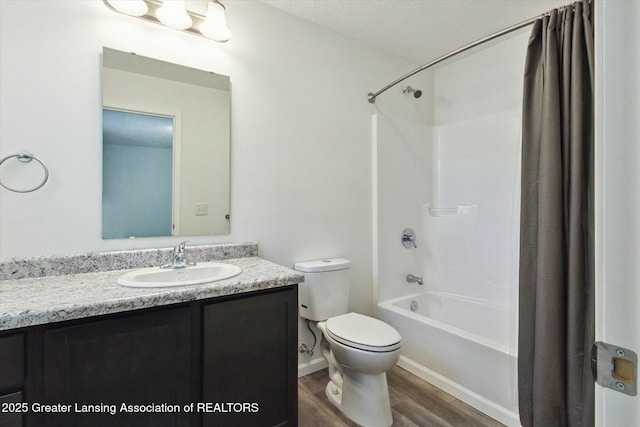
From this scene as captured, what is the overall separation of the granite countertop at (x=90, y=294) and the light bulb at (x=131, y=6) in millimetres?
1252

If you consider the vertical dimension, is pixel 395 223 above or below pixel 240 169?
below

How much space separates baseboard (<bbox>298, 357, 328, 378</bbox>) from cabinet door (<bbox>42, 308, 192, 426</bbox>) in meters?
1.03

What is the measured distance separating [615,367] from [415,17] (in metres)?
2.26

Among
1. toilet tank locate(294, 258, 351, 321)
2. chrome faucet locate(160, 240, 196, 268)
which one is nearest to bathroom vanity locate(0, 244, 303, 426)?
chrome faucet locate(160, 240, 196, 268)

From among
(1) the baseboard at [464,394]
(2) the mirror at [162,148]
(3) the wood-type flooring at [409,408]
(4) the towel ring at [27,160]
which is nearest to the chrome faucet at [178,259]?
(2) the mirror at [162,148]

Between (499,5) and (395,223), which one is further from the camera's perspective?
(395,223)

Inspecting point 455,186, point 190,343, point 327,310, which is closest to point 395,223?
point 455,186

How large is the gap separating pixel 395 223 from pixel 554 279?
1.31 meters

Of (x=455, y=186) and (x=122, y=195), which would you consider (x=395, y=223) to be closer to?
(x=455, y=186)

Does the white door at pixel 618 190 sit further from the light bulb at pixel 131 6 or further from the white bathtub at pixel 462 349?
the light bulb at pixel 131 6

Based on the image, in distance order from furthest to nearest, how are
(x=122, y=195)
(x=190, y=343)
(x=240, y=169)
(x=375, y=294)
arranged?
(x=375, y=294), (x=240, y=169), (x=122, y=195), (x=190, y=343)

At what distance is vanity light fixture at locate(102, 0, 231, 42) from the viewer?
1.42m

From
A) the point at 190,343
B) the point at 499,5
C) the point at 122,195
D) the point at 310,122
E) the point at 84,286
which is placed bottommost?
the point at 190,343

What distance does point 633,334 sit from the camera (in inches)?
16.0
